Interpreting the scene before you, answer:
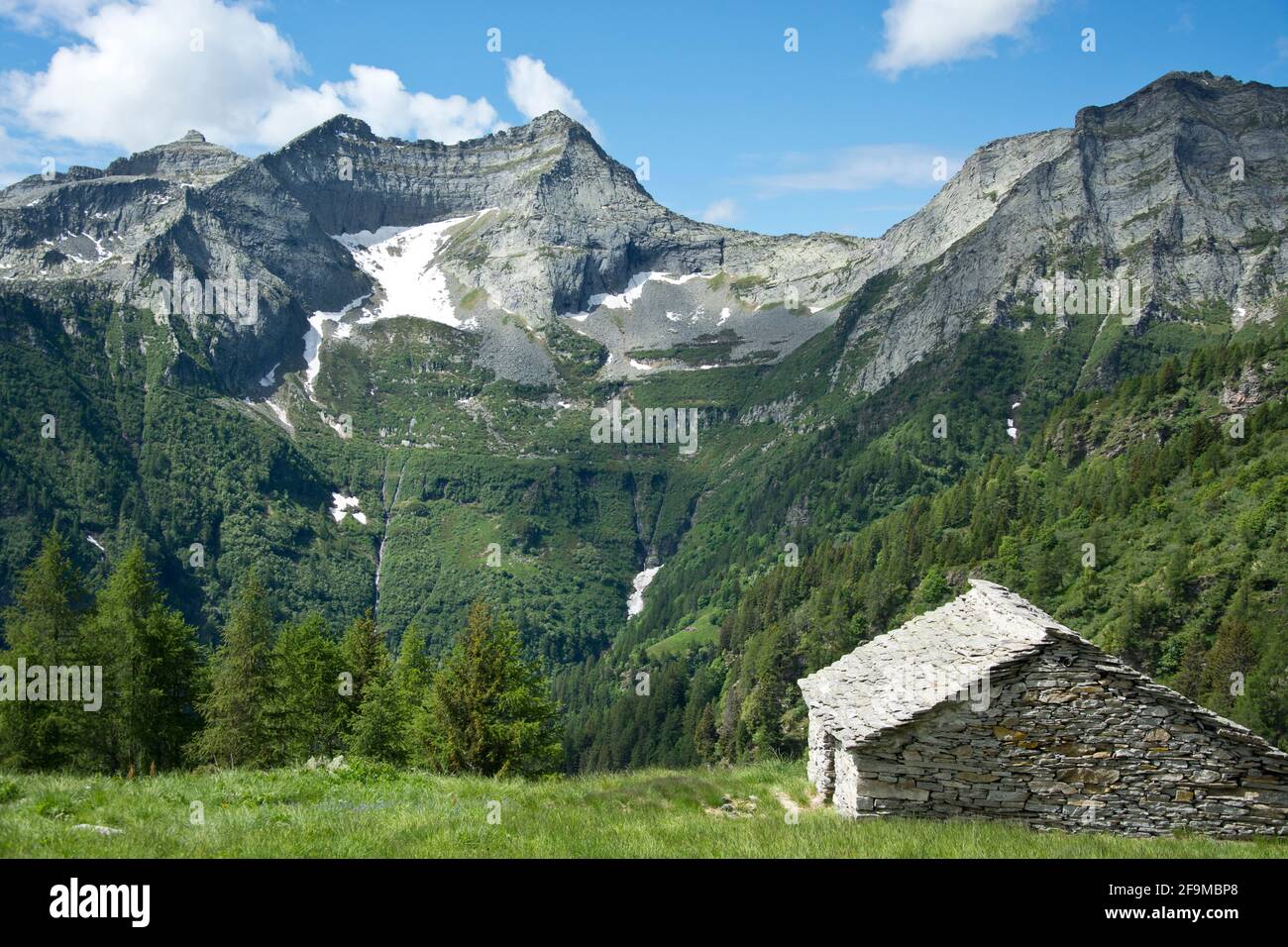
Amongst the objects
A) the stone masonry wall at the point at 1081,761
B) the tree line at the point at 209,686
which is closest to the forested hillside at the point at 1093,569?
the stone masonry wall at the point at 1081,761

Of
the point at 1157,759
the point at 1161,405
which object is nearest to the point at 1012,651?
the point at 1157,759

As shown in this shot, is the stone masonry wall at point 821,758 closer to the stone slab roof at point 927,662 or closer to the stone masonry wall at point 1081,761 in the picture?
the stone slab roof at point 927,662

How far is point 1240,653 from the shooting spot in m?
60.2

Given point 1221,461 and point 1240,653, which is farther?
point 1221,461

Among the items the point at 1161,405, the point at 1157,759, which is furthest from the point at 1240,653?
the point at 1161,405

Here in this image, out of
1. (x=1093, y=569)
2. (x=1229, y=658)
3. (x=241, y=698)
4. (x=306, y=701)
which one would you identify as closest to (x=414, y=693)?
(x=306, y=701)

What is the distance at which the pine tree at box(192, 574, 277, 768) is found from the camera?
3897 centimetres

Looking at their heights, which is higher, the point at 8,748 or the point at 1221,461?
the point at 1221,461
